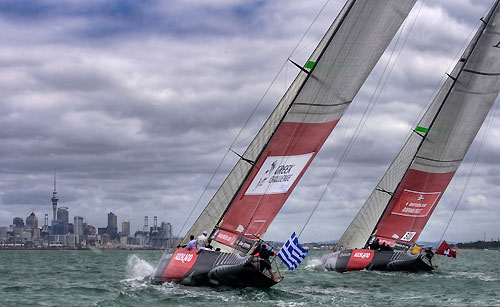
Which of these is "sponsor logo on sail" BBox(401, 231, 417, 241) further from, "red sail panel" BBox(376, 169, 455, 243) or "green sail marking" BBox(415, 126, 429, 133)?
"green sail marking" BBox(415, 126, 429, 133)

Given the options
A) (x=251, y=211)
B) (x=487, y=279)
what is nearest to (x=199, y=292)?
(x=251, y=211)

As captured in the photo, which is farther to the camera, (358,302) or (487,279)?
(487,279)

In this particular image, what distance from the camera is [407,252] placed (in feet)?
108

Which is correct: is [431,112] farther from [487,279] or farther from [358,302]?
[358,302]

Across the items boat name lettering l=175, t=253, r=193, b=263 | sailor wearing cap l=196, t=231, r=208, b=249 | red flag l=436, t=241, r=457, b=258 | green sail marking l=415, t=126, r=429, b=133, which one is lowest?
boat name lettering l=175, t=253, r=193, b=263

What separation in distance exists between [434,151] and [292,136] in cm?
1171

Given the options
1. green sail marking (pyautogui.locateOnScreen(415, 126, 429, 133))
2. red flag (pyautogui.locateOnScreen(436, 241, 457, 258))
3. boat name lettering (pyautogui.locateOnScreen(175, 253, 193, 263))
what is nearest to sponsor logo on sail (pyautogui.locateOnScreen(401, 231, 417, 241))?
red flag (pyautogui.locateOnScreen(436, 241, 457, 258))

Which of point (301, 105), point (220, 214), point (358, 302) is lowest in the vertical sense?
point (358, 302)

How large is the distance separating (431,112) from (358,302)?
1586 cm

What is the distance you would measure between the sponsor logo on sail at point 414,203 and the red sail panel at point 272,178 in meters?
10.6

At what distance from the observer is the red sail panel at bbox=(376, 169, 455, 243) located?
106 feet

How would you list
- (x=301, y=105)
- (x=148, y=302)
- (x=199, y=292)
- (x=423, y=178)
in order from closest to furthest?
(x=148, y=302) → (x=199, y=292) → (x=301, y=105) → (x=423, y=178)

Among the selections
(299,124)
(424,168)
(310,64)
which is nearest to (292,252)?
(299,124)

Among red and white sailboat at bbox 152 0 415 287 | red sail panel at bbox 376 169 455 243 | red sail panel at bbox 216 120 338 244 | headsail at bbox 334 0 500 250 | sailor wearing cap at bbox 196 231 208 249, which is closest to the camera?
sailor wearing cap at bbox 196 231 208 249
